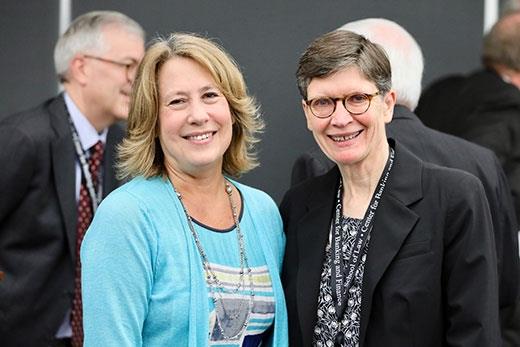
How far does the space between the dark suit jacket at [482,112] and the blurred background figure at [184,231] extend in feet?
5.01

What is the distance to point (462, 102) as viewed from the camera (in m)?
5.16

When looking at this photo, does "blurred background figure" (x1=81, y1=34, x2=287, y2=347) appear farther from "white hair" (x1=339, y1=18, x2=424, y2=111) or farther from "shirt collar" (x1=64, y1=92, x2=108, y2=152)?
"shirt collar" (x1=64, y1=92, x2=108, y2=152)

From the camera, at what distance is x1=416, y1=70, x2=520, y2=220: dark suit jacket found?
15.6 feet

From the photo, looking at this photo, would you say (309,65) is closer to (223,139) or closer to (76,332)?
(223,139)

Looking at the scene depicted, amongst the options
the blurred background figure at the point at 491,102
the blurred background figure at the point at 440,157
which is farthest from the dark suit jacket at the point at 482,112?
the blurred background figure at the point at 440,157

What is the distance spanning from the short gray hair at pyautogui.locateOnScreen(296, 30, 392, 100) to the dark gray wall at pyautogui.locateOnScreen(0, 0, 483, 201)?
74.7 inches

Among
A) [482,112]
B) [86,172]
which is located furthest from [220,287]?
[482,112]

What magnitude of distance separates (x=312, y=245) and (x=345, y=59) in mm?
543

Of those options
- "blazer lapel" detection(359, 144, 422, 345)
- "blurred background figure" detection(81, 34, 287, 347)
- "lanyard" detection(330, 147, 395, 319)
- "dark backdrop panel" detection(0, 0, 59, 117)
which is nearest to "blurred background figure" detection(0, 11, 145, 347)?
"dark backdrop panel" detection(0, 0, 59, 117)

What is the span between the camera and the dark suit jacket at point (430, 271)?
10.3ft

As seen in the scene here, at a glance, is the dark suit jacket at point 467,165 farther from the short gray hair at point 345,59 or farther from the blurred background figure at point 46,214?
the blurred background figure at point 46,214

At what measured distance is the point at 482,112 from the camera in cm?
497

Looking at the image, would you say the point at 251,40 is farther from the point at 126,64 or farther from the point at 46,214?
the point at 46,214

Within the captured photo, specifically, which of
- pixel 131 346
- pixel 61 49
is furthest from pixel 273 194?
pixel 131 346
